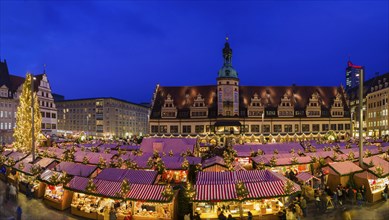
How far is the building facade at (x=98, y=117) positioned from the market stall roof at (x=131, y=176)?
10408 cm

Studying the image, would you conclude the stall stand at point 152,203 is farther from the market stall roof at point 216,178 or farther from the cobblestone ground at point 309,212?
the cobblestone ground at point 309,212

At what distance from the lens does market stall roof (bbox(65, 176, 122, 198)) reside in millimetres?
17766

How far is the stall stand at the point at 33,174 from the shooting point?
75.0 ft

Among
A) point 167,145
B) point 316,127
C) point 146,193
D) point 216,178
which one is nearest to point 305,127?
point 316,127

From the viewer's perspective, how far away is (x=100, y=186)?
1859cm

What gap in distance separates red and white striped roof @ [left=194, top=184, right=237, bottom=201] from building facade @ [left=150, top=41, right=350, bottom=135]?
46.6m

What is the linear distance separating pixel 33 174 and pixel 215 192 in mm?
15049

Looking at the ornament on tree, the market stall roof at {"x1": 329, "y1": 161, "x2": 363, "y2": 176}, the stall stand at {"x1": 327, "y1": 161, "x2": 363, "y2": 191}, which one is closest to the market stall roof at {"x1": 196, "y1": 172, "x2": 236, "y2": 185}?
the ornament on tree

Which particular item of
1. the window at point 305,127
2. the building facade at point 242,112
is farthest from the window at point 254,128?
the window at point 305,127

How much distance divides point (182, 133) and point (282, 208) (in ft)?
162

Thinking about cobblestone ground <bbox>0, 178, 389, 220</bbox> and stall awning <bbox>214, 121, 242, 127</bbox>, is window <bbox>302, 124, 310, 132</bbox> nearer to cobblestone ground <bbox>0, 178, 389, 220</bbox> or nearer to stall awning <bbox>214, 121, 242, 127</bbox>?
stall awning <bbox>214, 121, 242, 127</bbox>

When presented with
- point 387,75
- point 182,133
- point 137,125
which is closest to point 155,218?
point 182,133

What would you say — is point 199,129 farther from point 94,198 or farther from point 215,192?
point 215,192

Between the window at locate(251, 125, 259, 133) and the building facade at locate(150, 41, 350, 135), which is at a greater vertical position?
the building facade at locate(150, 41, 350, 135)
